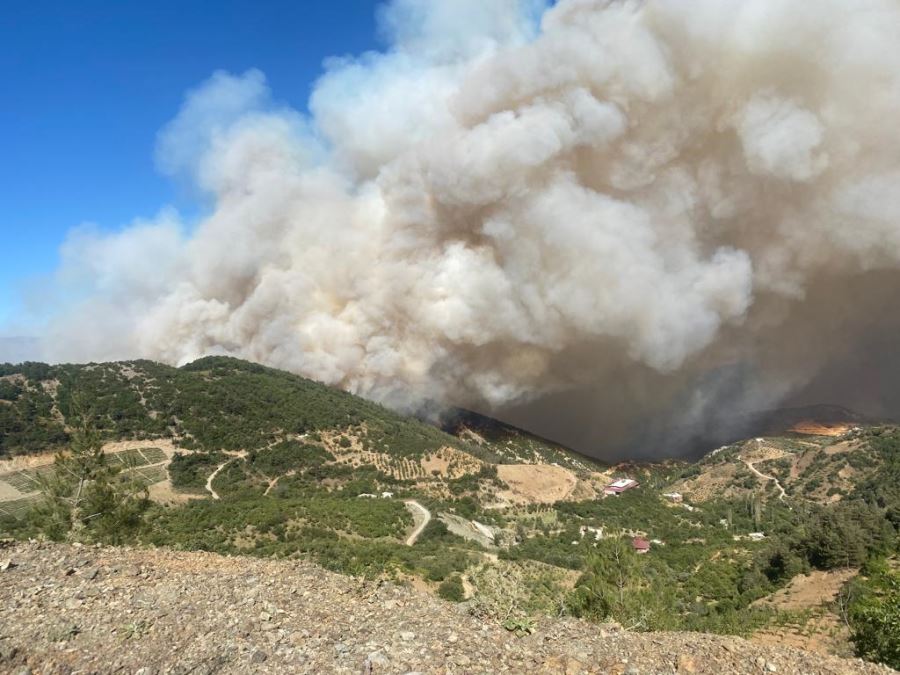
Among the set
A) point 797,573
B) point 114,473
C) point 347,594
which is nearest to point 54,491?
point 114,473

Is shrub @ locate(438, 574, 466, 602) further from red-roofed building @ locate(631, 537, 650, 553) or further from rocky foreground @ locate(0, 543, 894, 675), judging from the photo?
red-roofed building @ locate(631, 537, 650, 553)

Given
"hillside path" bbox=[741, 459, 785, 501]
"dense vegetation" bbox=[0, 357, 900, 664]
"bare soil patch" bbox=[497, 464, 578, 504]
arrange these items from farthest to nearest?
"bare soil patch" bbox=[497, 464, 578, 504], "hillside path" bbox=[741, 459, 785, 501], "dense vegetation" bbox=[0, 357, 900, 664]

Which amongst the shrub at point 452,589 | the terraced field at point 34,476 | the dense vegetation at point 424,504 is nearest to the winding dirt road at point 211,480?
the dense vegetation at point 424,504

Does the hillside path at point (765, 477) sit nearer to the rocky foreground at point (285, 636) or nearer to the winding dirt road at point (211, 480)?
the winding dirt road at point (211, 480)

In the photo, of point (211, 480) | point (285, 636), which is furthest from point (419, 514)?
point (285, 636)

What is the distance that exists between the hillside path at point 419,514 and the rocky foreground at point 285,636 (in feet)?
72.6

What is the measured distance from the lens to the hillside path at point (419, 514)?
29984 millimetres

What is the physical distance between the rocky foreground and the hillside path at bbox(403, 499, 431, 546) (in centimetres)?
2213

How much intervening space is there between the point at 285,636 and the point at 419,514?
29802mm

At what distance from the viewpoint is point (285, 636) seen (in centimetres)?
639

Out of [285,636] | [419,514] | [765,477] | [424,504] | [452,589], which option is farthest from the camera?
[765,477]

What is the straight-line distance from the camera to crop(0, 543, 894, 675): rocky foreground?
19.0 feet

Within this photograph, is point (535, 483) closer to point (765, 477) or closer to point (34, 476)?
point (765, 477)

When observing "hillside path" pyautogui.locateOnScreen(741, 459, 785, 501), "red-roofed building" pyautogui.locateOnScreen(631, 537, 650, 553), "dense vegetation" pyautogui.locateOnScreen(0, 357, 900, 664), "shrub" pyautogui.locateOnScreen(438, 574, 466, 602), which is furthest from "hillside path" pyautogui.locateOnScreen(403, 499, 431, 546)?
"hillside path" pyautogui.locateOnScreen(741, 459, 785, 501)
